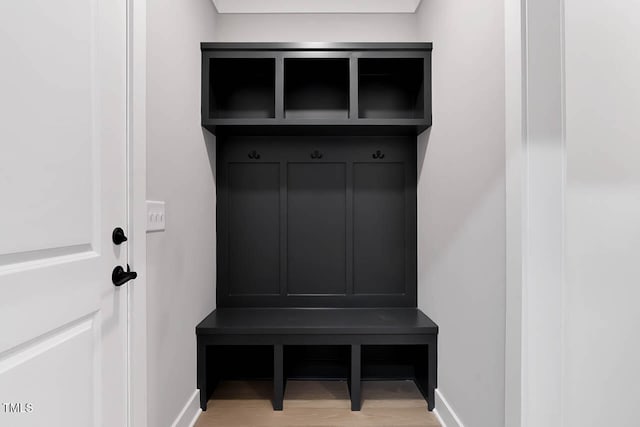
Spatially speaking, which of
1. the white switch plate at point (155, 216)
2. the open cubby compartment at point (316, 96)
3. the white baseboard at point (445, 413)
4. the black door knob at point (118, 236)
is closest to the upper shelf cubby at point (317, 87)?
the open cubby compartment at point (316, 96)

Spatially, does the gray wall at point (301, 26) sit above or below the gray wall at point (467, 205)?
above

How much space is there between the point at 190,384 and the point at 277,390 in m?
0.48

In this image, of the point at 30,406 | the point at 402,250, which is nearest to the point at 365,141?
the point at 402,250

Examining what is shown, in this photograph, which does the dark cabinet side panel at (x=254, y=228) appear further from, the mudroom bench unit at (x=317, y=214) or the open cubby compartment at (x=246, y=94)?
the open cubby compartment at (x=246, y=94)

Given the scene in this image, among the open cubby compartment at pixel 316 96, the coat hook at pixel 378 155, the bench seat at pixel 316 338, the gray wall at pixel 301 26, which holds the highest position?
the gray wall at pixel 301 26

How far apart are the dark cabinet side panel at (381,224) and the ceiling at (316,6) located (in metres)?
1.06

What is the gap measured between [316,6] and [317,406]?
2558 mm

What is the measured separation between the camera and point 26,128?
853 millimetres

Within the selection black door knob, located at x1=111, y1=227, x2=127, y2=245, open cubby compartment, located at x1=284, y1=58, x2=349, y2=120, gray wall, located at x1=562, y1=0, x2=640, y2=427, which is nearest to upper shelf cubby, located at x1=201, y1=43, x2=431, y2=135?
open cubby compartment, located at x1=284, y1=58, x2=349, y2=120

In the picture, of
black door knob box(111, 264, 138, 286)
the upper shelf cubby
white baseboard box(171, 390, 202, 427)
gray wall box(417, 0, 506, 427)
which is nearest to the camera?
black door knob box(111, 264, 138, 286)

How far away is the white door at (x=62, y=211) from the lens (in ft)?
2.68

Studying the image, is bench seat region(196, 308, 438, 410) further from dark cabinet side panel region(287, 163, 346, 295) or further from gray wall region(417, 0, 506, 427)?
dark cabinet side panel region(287, 163, 346, 295)

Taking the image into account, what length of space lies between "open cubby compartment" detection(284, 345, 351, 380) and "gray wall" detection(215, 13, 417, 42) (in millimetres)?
2129

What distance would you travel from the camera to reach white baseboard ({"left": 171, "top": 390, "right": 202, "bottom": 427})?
6.00 ft
